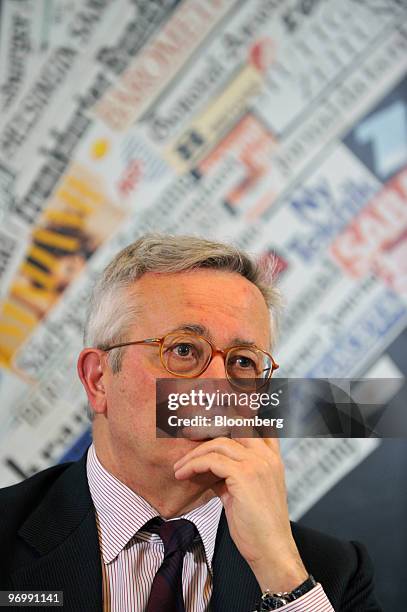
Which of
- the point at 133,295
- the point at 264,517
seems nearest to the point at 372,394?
the point at 264,517

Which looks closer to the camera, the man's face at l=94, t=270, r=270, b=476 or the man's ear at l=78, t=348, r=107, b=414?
the man's face at l=94, t=270, r=270, b=476

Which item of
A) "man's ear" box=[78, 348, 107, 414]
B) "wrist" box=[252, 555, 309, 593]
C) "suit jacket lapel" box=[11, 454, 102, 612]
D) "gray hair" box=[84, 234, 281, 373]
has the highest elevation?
"gray hair" box=[84, 234, 281, 373]

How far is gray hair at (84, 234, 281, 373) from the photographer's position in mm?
1190

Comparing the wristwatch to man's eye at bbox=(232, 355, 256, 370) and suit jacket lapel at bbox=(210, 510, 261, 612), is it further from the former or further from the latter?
man's eye at bbox=(232, 355, 256, 370)

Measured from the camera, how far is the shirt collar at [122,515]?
1.13 m

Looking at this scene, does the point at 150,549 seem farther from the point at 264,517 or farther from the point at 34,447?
the point at 34,447

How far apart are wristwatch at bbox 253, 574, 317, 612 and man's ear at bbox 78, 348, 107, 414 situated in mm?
400

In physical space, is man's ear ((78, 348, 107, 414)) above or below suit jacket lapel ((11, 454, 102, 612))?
above

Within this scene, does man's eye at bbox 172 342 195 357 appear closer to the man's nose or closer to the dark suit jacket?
the man's nose

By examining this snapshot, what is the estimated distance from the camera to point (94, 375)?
1226 mm

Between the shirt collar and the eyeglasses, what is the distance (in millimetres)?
241

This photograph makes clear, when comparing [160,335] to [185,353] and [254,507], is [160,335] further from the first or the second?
[254,507]

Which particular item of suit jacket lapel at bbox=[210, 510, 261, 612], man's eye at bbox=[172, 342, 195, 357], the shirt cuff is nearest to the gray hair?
man's eye at bbox=[172, 342, 195, 357]

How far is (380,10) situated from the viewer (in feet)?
6.47
